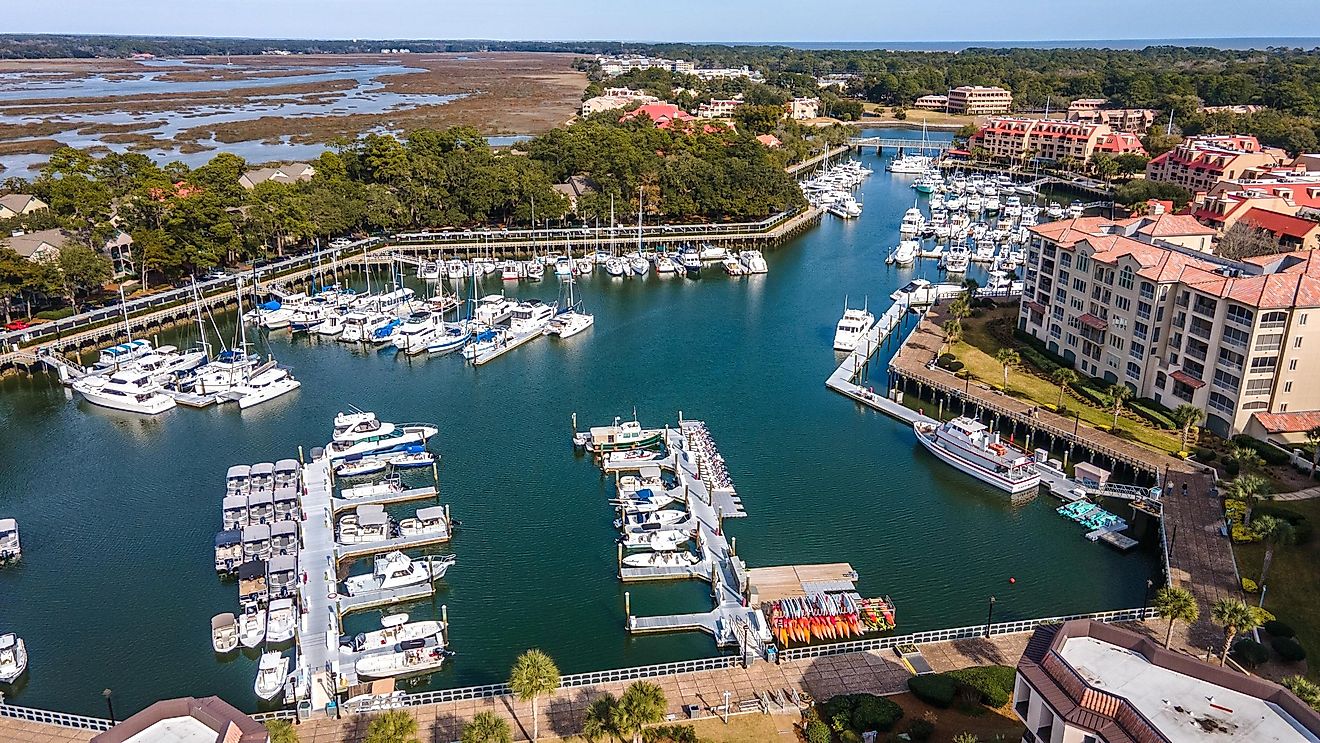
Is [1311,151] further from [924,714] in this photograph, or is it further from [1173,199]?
[924,714]

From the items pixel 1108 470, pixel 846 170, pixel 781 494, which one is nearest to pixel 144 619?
pixel 781 494

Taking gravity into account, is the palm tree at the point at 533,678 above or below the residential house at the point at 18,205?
below

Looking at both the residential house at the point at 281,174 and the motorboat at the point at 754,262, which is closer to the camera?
the motorboat at the point at 754,262

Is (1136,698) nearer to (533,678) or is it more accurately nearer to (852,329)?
(533,678)

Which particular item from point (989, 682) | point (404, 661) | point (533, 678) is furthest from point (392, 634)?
point (989, 682)

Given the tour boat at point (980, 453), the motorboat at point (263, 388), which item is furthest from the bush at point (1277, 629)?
the motorboat at point (263, 388)

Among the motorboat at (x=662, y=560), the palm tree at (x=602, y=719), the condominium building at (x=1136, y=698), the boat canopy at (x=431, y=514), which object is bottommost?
the motorboat at (x=662, y=560)

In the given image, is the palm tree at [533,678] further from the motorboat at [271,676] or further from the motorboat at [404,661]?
the motorboat at [271,676]
